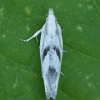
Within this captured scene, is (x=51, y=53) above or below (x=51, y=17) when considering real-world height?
below

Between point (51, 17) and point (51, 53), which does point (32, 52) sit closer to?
point (51, 53)

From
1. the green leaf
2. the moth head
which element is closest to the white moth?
the moth head

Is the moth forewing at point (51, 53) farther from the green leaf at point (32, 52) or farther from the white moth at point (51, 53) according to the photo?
the green leaf at point (32, 52)

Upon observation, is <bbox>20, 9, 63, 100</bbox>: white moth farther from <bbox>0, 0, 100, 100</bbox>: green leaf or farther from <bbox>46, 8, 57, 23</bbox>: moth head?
<bbox>0, 0, 100, 100</bbox>: green leaf

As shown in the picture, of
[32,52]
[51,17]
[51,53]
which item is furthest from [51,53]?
[51,17]

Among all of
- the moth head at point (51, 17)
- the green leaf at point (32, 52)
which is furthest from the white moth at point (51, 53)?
the green leaf at point (32, 52)

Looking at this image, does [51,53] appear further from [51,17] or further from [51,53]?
[51,17]
